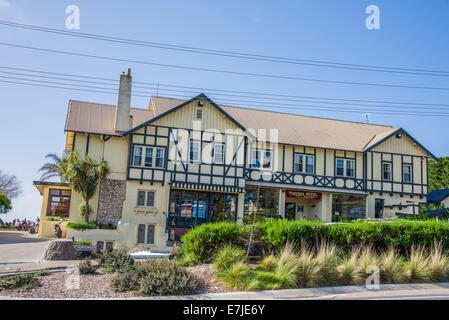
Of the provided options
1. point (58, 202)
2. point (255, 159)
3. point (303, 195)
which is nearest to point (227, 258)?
point (255, 159)

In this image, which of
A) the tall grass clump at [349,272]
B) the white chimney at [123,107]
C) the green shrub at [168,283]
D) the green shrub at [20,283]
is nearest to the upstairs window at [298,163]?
the white chimney at [123,107]

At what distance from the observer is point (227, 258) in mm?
11586

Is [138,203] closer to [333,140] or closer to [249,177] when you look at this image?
[249,177]

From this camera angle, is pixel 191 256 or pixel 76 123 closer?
pixel 191 256

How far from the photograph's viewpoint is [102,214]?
25.8 m

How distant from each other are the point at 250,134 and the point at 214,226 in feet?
50.7

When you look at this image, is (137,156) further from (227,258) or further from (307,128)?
(227,258)

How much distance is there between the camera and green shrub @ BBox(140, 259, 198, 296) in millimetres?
9844

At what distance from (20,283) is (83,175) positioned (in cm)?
1462

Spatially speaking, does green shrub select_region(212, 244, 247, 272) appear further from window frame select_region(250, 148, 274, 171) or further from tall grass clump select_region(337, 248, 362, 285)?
window frame select_region(250, 148, 274, 171)

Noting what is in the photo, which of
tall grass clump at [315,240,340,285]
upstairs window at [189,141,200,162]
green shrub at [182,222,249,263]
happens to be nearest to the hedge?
green shrub at [182,222,249,263]

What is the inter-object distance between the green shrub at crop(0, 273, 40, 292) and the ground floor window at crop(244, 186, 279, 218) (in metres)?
18.5

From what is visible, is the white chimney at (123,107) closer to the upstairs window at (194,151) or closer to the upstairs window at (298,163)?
the upstairs window at (194,151)
